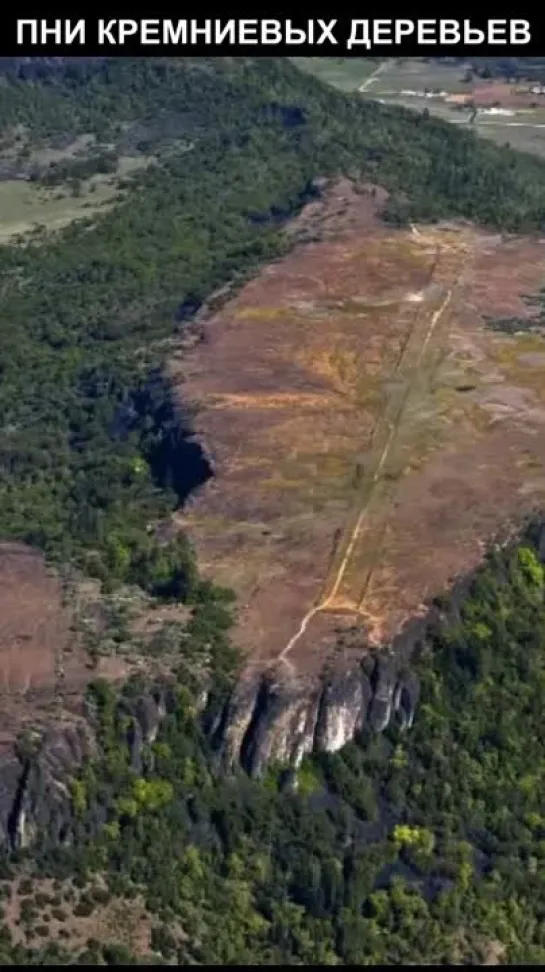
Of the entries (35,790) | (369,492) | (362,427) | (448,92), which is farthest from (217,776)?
(448,92)

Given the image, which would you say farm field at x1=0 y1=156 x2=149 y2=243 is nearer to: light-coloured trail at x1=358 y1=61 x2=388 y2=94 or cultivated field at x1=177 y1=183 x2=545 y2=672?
cultivated field at x1=177 y1=183 x2=545 y2=672

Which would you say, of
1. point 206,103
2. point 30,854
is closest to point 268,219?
point 206,103

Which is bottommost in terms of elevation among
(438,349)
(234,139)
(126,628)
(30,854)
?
(30,854)

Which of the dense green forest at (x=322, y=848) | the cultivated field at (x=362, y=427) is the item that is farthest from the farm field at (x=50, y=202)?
the dense green forest at (x=322, y=848)

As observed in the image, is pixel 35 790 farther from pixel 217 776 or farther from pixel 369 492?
pixel 369 492

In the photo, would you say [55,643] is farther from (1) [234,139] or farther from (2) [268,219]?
(1) [234,139]

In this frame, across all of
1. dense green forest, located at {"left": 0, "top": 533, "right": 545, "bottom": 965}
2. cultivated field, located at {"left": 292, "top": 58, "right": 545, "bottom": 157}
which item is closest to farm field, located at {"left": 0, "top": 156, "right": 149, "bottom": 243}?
cultivated field, located at {"left": 292, "top": 58, "right": 545, "bottom": 157}

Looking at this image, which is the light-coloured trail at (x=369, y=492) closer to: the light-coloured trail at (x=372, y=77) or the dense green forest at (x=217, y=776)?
the dense green forest at (x=217, y=776)
